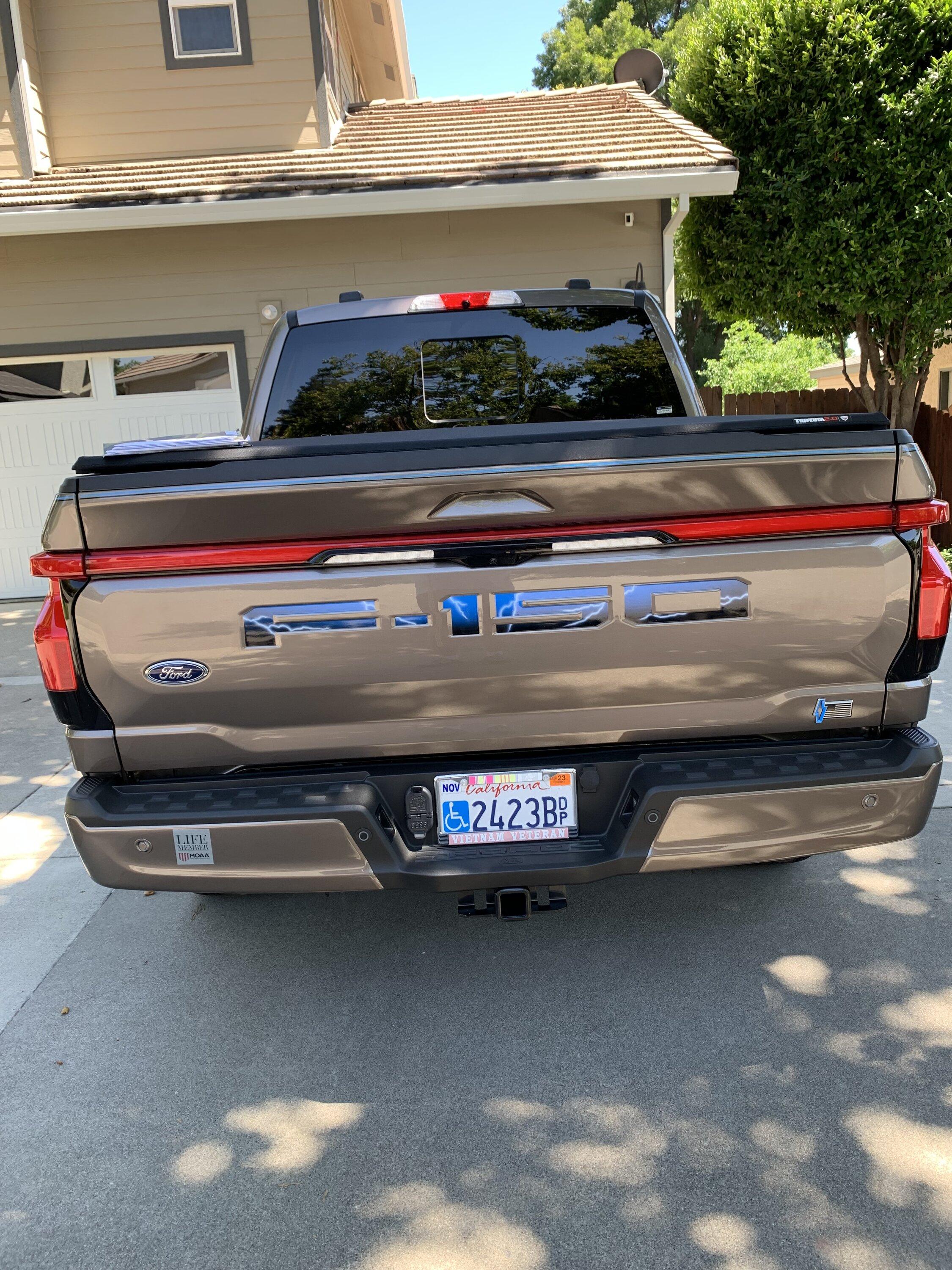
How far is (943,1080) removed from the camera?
8.86ft

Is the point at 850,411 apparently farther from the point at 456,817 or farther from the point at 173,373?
the point at 456,817

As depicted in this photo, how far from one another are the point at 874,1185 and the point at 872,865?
1.87m

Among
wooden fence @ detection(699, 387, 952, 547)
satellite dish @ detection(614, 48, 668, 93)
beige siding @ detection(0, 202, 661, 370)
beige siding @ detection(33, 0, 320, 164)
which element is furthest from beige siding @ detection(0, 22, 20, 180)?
wooden fence @ detection(699, 387, 952, 547)

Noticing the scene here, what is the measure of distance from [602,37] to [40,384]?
2458 cm

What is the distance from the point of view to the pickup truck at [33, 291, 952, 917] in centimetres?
259

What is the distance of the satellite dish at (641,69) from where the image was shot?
12.6 metres

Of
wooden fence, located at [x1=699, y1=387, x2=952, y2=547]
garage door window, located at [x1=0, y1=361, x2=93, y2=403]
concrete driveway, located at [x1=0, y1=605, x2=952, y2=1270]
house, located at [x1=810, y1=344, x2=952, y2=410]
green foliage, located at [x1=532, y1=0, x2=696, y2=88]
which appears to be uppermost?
green foliage, located at [x1=532, y1=0, x2=696, y2=88]

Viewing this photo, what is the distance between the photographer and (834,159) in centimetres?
973

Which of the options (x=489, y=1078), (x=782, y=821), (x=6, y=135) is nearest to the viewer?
(x=782, y=821)

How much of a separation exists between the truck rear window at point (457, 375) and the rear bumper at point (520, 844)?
1.68m

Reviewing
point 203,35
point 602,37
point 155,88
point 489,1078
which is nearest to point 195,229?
point 155,88

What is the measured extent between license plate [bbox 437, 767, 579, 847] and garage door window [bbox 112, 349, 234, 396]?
8.57 m

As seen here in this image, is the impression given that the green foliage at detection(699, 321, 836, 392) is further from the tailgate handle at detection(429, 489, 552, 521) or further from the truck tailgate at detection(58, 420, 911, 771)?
the tailgate handle at detection(429, 489, 552, 521)

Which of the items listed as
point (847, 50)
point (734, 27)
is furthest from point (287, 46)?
point (847, 50)
